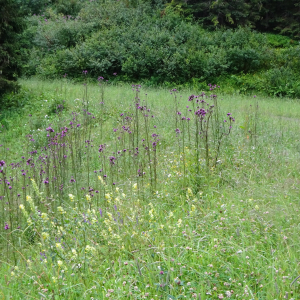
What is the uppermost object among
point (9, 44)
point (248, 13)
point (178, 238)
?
point (248, 13)

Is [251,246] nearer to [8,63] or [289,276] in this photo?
[289,276]

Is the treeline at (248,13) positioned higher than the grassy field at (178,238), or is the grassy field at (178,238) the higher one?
the treeline at (248,13)

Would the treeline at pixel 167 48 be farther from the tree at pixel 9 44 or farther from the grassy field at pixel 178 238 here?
the grassy field at pixel 178 238

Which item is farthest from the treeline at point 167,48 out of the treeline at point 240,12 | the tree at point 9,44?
the tree at point 9,44

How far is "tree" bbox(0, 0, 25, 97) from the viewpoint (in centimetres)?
979

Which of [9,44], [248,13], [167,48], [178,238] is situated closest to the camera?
[178,238]

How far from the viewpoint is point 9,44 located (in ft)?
32.7

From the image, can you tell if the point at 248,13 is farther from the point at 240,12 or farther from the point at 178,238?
the point at 178,238

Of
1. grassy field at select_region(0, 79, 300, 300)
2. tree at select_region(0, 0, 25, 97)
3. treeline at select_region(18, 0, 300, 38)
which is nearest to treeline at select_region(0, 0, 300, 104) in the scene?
treeline at select_region(18, 0, 300, 38)

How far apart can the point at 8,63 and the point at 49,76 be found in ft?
25.9

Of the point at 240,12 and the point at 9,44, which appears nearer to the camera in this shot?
the point at 9,44

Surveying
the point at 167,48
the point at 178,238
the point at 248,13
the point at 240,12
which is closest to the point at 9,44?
the point at 167,48

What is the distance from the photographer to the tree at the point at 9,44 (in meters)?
9.79

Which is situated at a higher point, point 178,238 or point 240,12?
point 240,12
